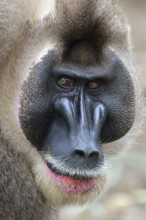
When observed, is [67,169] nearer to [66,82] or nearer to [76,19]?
[66,82]

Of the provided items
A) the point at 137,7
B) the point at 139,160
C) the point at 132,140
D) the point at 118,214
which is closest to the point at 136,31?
the point at 137,7

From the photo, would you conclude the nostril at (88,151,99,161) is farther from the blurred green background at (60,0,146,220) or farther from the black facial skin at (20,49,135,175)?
the blurred green background at (60,0,146,220)

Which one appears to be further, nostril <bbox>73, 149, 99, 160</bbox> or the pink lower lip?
the pink lower lip

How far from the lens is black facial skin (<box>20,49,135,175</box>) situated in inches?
171

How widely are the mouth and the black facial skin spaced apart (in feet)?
0.33

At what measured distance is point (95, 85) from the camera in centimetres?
453

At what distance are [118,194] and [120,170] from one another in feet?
1.01

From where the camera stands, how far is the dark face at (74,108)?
433 cm

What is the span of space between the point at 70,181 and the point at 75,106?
377 millimetres

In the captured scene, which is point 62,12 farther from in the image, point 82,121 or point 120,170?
point 120,170

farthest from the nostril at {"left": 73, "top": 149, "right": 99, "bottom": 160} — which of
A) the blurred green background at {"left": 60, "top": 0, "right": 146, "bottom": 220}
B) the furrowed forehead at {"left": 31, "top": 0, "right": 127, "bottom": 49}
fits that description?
the blurred green background at {"left": 60, "top": 0, "right": 146, "bottom": 220}

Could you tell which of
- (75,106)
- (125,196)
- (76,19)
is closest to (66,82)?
(75,106)

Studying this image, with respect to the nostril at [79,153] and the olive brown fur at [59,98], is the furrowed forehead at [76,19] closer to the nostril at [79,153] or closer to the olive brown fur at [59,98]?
the olive brown fur at [59,98]

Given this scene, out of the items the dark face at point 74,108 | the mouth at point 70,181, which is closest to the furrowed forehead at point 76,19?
the dark face at point 74,108
